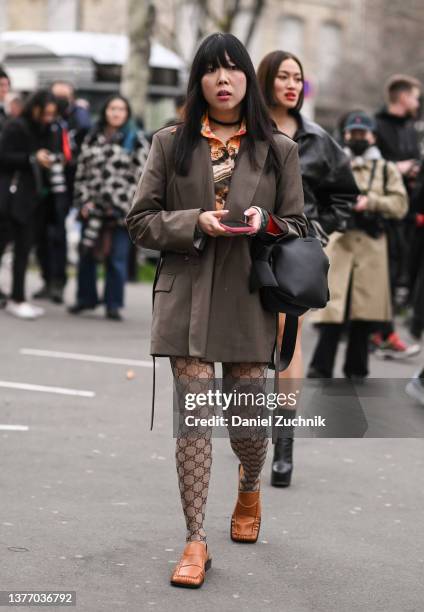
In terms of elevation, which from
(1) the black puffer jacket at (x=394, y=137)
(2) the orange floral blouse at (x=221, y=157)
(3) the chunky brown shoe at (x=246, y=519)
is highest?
(2) the orange floral blouse at (x=221, y=157)

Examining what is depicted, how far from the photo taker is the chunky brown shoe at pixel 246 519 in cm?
554

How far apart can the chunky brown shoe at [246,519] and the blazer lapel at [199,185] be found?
1.16 meters

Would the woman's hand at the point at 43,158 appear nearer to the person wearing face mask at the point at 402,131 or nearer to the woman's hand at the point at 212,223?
Result: the person wearing face mask at the point at 402,131

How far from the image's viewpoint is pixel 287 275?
5055 millimetres

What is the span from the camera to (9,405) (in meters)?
8.48

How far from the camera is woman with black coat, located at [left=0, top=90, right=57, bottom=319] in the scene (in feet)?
40.5

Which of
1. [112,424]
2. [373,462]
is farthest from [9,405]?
[373,462]

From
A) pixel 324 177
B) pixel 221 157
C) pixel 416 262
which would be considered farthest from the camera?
pixel 416 262

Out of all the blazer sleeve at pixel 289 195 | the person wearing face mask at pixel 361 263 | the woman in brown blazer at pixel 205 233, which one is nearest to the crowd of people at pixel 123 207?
the person wearing face mask at pixel 361 263

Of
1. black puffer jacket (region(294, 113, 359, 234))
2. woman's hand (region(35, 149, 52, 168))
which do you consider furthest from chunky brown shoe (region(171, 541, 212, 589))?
woman's hand (region(35, 149, 52, 168))

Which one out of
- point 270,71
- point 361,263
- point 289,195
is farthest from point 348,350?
point 289,195

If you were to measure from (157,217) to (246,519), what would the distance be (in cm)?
137

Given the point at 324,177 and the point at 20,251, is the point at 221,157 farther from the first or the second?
the point at 20,251

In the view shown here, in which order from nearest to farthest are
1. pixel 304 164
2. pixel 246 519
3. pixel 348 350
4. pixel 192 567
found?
pixel 192 567 < pixel 246 519 < pixel 304 164 < pixel 348 350
